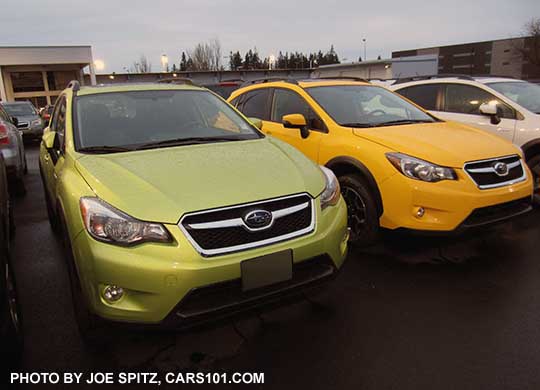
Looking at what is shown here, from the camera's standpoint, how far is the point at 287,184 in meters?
2.45

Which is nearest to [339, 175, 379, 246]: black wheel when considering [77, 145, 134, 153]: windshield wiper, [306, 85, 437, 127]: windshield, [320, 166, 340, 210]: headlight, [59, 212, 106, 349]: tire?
[306, 85, 437, 127]: windshield

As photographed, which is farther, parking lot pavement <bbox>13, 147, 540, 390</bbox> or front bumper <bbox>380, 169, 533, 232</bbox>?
front bumper <bbox>380, 169, 533, 232</bbox>

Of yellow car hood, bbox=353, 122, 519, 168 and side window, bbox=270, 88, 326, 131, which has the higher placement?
side window, bbox=270, 88, 326, 131

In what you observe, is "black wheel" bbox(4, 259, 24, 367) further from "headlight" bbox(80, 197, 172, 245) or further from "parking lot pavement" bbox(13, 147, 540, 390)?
"headlight" bbox(80, 197, 172, 245)

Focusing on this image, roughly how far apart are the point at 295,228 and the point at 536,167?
14.2 ft

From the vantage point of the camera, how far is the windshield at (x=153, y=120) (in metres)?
3.03

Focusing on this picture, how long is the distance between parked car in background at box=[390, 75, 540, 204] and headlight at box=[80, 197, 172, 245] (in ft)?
16.2

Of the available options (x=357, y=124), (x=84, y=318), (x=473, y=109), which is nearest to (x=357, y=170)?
(x=357, y=124)

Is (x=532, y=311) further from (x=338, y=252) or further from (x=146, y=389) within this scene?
(x=146, y=389)

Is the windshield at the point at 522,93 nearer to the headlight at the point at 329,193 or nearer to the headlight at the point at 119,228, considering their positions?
the headlight at the point at 329,193

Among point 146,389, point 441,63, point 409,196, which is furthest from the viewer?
point 441,63

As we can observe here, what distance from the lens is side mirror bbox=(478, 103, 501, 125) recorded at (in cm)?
522

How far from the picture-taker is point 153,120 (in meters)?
3.32

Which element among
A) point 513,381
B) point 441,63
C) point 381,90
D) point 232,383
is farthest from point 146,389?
point 441,63
